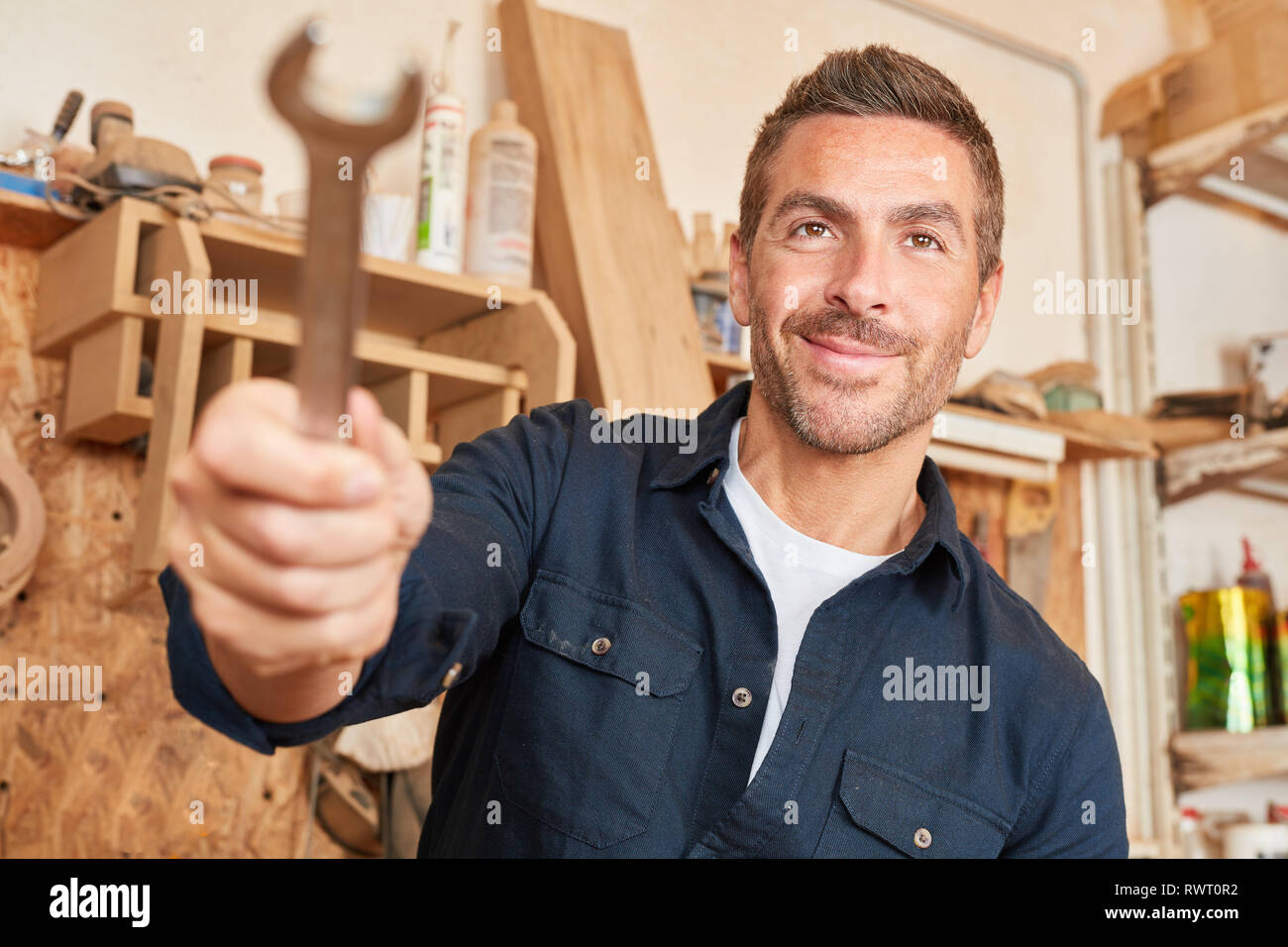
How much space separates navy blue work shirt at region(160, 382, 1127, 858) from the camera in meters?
0.94

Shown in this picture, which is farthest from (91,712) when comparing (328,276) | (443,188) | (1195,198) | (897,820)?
(1195,198)

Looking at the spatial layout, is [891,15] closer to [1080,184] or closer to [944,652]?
[1080,184]

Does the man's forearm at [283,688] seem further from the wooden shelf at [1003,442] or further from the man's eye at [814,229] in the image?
the wooden shelf at [1003,442]

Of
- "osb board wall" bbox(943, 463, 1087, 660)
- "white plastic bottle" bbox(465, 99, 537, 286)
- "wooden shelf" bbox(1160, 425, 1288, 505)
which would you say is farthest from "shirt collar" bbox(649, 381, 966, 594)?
"wooden shelf" bbox(1160, 425, 1288, 505)

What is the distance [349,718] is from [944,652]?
1.94 ft

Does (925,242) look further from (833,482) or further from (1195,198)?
(1195,198)

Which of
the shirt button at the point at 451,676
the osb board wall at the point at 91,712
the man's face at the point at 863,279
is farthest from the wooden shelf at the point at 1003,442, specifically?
the shirt button at the point at 451,676

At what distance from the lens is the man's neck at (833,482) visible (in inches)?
41.4

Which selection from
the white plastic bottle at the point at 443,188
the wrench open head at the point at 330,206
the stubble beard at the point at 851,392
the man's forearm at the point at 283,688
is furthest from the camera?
the white plastic bottle at the point at 443,188

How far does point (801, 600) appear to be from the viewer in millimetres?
1024

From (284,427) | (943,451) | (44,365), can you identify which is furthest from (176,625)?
(943,451)

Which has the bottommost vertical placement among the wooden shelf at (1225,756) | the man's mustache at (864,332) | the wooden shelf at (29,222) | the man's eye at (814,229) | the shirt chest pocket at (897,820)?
the wooden shelf at (1225,756)

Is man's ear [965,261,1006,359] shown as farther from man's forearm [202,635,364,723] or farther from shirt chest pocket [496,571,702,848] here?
man's forearm [202,635,364,723]
